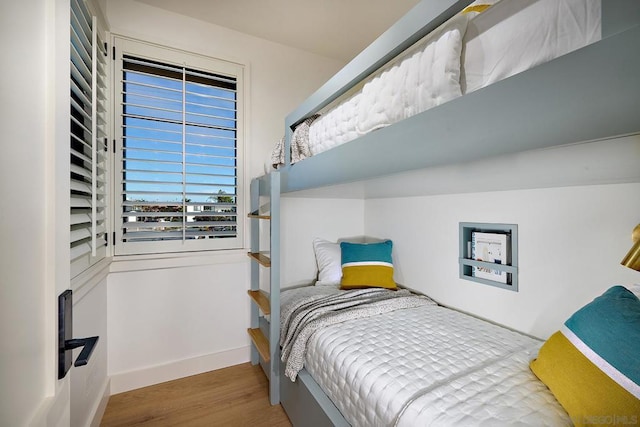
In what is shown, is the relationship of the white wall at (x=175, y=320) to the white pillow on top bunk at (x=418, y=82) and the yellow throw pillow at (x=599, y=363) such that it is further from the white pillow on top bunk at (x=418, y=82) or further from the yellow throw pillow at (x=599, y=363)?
the yellow throw pillow at (x=599, y=363)

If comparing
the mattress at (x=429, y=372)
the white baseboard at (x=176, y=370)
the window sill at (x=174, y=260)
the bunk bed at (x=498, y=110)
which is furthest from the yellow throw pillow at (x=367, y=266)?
the white baseboard at (x=176, y=370)

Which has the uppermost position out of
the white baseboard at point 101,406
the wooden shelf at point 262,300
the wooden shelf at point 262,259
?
the wooden shelf at point 262,259

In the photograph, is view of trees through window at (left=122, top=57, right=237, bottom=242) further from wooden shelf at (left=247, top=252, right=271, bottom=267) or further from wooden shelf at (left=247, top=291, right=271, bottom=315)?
wooden shelf at (left=247, top=291, right=271, bottom=315)

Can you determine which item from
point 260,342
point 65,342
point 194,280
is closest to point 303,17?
point 194,280

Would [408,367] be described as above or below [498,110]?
below

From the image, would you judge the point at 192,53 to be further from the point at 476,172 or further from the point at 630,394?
the point at 630,394

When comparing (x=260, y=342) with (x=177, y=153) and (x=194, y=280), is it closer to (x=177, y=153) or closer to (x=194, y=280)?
(x=194, y=280)

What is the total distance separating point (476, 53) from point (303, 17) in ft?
5.80

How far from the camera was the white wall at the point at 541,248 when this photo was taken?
1236mm

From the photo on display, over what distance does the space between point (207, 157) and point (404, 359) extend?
190 cm

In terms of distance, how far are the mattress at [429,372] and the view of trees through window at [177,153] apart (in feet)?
4.27

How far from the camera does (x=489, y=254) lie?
170 centimetres

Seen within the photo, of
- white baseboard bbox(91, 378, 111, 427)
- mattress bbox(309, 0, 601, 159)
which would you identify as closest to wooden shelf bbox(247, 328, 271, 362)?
white baseboard bbox(91, 378, 111, 427)

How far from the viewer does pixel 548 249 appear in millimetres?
1437
